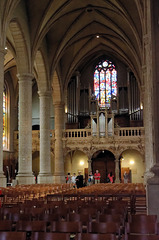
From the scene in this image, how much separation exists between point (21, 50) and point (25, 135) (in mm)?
5659

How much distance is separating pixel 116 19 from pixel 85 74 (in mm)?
10941

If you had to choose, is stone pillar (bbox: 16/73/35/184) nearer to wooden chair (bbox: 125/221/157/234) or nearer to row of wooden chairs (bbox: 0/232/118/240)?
wooden chair (bbox: 125/221/157/234)

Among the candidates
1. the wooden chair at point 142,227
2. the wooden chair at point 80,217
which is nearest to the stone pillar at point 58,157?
the wooden chair at point 80,217

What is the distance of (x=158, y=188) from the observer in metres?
7.40

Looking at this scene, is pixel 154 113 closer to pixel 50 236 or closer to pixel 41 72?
pixel 50 236

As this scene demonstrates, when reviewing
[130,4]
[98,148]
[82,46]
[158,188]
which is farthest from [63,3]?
[158,188]

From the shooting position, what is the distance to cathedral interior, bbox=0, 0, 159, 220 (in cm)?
2216

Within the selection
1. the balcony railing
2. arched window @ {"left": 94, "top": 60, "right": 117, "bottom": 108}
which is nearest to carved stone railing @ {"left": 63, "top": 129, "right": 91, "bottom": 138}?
the balcony railing

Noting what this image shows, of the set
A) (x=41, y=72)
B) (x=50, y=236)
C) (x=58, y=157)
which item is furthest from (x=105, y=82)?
(x=50, y=236)

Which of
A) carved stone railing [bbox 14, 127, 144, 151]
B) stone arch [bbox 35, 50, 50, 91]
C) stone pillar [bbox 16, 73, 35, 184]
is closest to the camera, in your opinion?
stone pillar [bbox 16, 73, 35, 184]

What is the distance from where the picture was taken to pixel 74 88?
115 feet

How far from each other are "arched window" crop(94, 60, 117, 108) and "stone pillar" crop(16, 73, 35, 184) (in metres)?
14.0

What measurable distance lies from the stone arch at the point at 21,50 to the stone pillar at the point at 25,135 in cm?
49

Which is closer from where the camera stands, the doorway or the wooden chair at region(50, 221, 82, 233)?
the wooden chair at region(50, 221, 82, 233)
